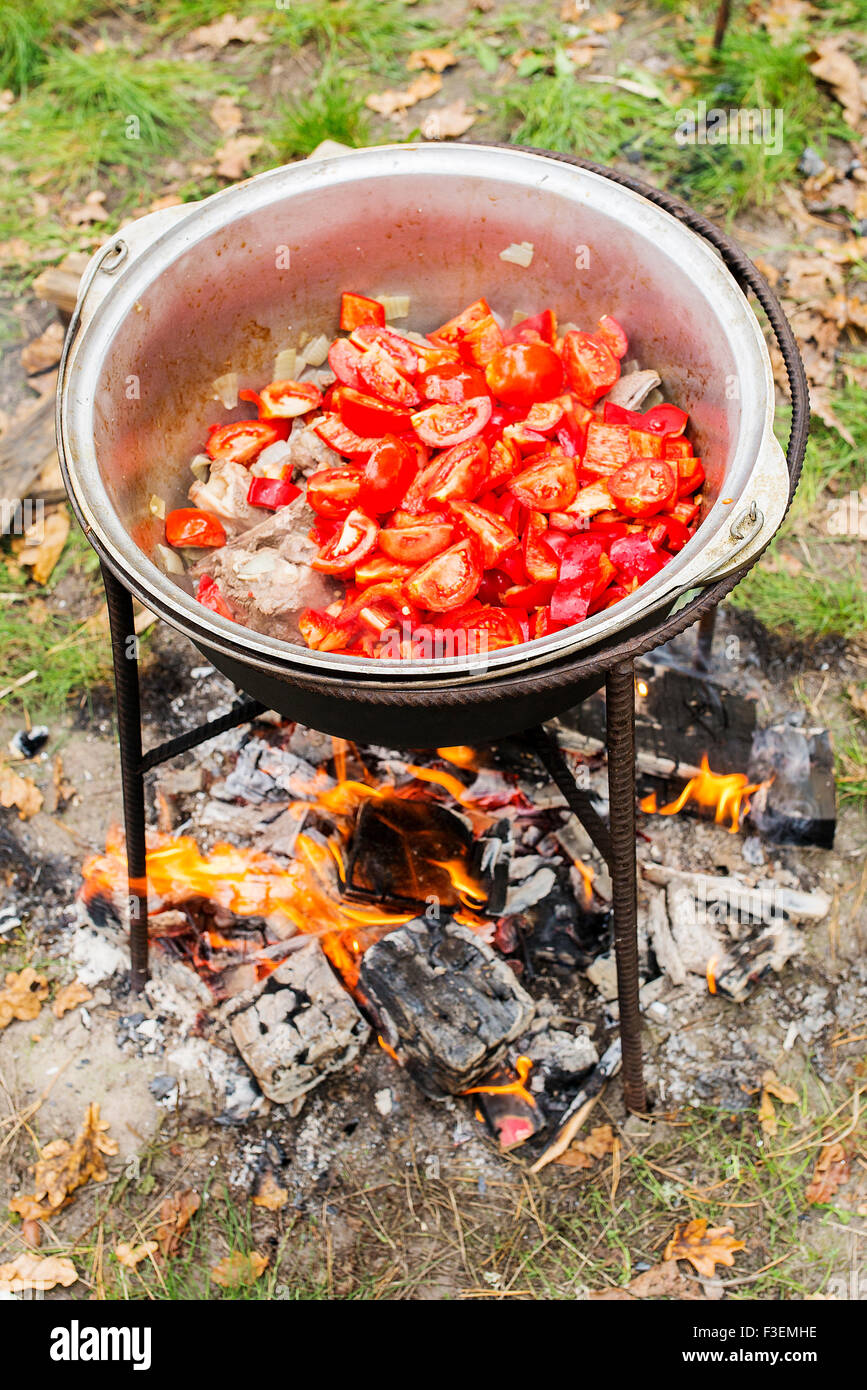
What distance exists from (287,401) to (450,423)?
20.0 inches

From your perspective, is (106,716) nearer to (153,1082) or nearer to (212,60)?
(153,1082)

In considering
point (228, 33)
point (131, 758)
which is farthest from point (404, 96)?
point (131, 758)

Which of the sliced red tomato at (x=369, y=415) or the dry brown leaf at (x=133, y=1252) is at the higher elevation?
the sliced red tomato at (x=369, y=415)

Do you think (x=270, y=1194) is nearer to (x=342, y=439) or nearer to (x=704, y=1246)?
(x=704, y=1246)

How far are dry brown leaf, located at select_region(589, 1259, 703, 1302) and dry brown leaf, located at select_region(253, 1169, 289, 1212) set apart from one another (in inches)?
34.0

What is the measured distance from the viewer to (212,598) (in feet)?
8.50

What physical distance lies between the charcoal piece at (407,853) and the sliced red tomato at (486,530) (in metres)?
1.07

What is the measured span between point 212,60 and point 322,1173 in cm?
560

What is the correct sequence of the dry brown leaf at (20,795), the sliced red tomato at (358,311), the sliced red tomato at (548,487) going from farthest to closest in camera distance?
the dry brown leaf at (20,795)
the sliced red tomato at (358,311)
the sliced red tomato at (548,487)

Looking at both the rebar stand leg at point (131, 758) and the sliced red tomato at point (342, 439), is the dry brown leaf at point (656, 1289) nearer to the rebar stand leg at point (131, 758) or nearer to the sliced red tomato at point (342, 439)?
the rebar stand leg at point (131, 758)

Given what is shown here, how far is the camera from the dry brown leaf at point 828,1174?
2943 millimetres

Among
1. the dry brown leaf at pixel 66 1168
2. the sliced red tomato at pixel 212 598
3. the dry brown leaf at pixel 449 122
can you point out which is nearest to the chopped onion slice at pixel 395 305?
the sliced red tomato at pixel 212 598

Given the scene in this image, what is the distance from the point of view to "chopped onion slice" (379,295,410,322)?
316 centimetres
